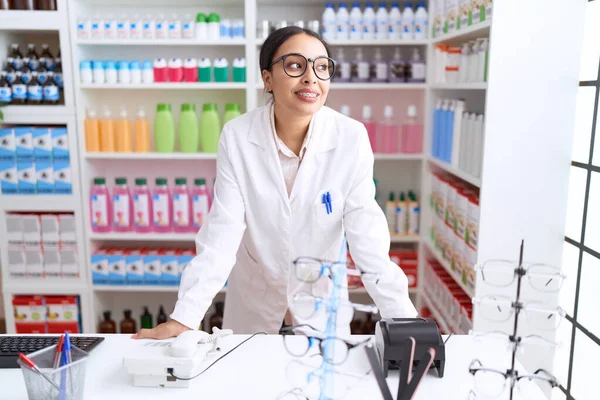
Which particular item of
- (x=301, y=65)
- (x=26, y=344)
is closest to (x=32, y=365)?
(x=26, y=344)

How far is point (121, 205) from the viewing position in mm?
3422

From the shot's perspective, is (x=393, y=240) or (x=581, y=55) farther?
(x=393, y=240)

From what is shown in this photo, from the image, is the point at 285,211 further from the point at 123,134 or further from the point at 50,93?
the point at 50,93

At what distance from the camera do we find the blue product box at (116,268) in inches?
136

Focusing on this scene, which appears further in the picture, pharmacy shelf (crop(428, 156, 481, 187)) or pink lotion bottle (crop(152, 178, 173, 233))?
pink lotion bottle (crop(152, 178, 173, 233))

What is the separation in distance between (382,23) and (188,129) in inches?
51.4

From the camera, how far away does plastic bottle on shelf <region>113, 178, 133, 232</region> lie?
3.41m

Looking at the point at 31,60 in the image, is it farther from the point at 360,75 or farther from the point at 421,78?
the point at 421,78

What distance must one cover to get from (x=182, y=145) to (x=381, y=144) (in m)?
1.23

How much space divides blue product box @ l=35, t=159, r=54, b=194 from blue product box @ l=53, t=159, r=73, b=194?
23 millimetres

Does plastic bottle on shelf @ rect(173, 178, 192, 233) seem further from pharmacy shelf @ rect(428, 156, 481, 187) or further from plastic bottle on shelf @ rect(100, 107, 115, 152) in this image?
pharmacy shelf @ rect(428, 156, 481, 187)

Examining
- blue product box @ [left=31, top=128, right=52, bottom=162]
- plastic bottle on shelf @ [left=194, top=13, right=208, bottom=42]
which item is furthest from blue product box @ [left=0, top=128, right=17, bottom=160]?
plastic bottle on shelf @ [left=194, top=13, right=208, bottom=42]

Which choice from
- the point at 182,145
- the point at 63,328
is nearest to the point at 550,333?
the point at 182,145

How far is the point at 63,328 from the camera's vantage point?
11.6ft
